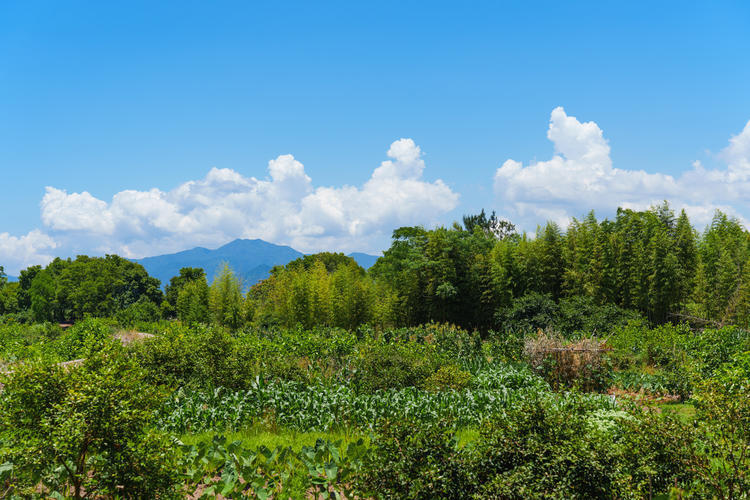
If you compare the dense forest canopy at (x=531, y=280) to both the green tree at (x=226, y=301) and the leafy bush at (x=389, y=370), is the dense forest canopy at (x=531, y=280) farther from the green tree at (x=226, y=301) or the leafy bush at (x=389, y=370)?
the leafy bush at (x=389, y=370)

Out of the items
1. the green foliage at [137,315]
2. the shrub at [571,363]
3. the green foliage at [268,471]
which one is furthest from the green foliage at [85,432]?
the green foliage at [137,315]

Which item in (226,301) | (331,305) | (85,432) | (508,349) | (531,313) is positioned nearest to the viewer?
(85,432)

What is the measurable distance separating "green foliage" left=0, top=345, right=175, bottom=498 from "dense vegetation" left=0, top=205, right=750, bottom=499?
17 mm

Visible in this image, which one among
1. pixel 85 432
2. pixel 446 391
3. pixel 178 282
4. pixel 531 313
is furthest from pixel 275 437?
pixel 178 282

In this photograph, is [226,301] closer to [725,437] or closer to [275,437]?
[275,437]

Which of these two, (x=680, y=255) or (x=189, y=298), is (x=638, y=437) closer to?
(x=680, y=255)

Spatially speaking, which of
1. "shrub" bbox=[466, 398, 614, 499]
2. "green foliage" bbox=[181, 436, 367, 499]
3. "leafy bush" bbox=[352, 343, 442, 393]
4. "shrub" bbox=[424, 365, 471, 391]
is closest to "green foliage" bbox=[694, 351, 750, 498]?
"shrub" bbox=[466, 398, 614, 499]

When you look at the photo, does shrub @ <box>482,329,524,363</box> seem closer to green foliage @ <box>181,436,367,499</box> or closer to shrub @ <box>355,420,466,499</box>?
green foliage @ <box>181,436,367,499</box>

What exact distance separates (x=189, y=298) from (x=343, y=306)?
1394 centimetres

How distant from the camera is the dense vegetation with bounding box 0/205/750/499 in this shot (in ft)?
10.8

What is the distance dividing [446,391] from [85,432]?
16.0 feet

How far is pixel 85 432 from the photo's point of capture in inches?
126

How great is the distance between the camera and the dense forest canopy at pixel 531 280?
47.3 feet

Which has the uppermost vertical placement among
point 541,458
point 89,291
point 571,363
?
point 89,291
